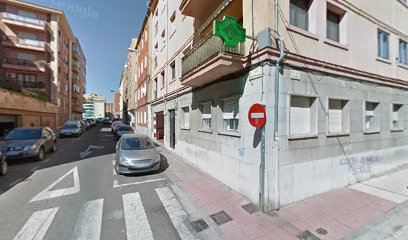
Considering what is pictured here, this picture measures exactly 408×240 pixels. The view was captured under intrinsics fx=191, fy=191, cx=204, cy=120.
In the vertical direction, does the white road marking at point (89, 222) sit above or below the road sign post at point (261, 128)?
below

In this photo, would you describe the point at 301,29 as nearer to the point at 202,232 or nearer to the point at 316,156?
the point at 316,156

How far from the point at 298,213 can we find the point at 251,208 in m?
1.10

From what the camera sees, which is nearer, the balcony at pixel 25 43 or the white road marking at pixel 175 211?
the white road marking at pixel 175 211

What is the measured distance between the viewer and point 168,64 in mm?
12930

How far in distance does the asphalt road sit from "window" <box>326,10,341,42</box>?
6806 millimetres

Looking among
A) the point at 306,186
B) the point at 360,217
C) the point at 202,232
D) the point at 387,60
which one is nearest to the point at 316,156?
the point at 306,186

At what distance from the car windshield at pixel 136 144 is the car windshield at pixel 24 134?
209 inches

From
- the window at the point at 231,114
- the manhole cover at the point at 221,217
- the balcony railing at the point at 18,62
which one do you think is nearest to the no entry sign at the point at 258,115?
the window at the point at 231,114

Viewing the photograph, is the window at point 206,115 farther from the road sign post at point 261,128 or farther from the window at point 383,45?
the window at point 383,45

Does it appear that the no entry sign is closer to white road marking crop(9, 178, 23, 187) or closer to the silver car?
the silver car

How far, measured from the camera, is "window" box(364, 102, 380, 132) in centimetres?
746

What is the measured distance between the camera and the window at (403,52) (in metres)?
8.95

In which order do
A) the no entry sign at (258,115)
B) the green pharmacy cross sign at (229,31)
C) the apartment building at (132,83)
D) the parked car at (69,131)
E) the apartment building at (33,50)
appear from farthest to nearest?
the apartment building at (132,83)
the apartment building at (33,50)
the parked car at (69,131)
the green pharmacy cross sign at (229,31)
the no entry sign at (258,115)

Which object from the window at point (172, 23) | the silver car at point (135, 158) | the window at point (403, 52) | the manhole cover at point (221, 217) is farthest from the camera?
the window at point (172, 23)
